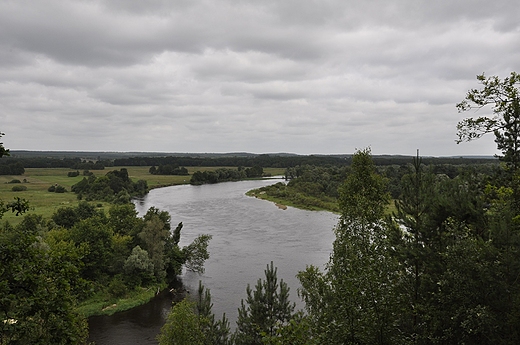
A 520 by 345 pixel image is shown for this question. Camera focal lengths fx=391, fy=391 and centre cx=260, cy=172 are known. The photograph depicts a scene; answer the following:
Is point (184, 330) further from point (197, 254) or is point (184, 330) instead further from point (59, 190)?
point (59, 190)

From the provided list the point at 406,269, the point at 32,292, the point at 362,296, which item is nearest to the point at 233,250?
the point at 406,269

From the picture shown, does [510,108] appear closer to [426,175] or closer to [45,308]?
[426,175]

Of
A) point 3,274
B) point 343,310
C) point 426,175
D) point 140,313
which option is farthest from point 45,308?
point 140,313

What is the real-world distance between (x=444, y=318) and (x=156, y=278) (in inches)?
1084

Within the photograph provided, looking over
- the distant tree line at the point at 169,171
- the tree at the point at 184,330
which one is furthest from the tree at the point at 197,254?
the distant tree line at the point at 169,171

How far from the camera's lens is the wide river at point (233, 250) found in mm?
25444

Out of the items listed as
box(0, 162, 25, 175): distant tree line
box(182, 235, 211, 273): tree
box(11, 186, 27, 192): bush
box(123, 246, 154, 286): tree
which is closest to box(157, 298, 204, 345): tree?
box(123, 246, 154, 286): tree

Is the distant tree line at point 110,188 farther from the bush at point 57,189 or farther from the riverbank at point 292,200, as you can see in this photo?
the riverbank at point 292,200

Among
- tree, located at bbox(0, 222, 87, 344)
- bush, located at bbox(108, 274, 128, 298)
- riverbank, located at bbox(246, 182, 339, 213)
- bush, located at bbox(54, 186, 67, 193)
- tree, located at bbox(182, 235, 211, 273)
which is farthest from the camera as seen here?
bush, located at bbox(54, 186, 67, 193)

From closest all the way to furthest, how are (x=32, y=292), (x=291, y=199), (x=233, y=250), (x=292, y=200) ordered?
1. (x=32, y=292)
2. (x=233, y=250)
3. (x=292, y=200)
4. (x=291, y=199)

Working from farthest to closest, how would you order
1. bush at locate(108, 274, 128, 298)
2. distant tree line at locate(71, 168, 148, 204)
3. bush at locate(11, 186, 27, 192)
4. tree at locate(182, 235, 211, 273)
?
bush at locate(11, 186, 27, 192) → distant tree line at locate(71, 168, 148, 204) → tree at locate(182, 235, 211, 273) → bush at locate(108, 274, 128, 298)

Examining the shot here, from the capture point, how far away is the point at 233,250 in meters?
40.6

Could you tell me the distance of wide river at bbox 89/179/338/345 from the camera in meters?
25.4

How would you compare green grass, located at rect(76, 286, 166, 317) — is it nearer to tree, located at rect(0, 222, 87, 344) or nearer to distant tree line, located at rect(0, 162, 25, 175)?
tree, located at rect(0, 222, 87, 344)
